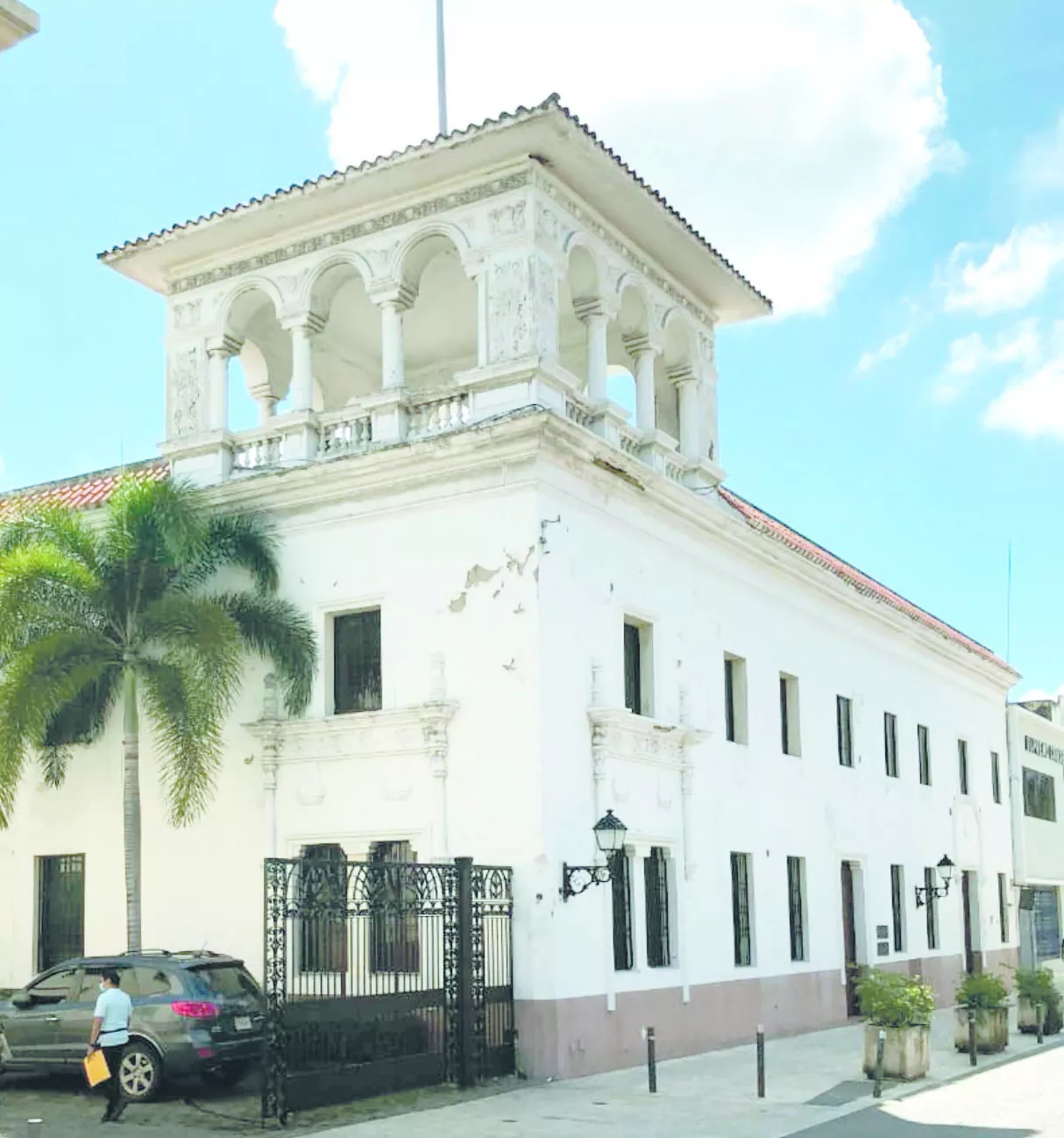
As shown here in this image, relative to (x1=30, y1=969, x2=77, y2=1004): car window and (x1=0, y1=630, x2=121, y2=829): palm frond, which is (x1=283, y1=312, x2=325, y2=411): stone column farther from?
(x1=30, y1=969, x2=77, y2=1004): car window

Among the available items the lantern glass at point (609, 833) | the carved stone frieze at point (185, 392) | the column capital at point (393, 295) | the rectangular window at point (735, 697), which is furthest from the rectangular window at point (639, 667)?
the carved stone frieze at point (185, 392)

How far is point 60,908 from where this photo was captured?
70.2ft

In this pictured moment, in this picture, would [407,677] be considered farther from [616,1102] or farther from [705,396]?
[705,396]

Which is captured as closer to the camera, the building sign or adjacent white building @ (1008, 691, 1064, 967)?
adjacent white building @ (1008, 691, 1064, 967)

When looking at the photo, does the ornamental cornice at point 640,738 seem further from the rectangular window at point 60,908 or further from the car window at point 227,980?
the rectangular window at point 60,908

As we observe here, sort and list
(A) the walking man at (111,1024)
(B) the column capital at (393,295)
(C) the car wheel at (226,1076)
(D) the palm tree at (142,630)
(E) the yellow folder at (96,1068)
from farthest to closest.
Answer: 1. (B) the column capital at (393,295)
2. (D) the palm tree at (142,630)
3. (C) the car wheel at (226,1076)
4. (A) the walking man at (111,1024)
5. (E) the yellow folder at (96,1068)

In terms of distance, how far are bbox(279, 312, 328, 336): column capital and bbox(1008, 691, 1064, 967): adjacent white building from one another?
927 inches

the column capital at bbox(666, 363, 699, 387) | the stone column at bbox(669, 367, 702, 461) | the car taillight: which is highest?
the column capital at bbox(666, 363, 699, 387)

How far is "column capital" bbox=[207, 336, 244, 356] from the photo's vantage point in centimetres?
2191

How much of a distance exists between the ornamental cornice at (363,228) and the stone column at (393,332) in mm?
973

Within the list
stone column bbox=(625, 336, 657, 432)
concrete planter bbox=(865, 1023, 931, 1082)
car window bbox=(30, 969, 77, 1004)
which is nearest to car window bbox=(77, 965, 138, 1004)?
car window bbox=(30, 969, 77, 1004)

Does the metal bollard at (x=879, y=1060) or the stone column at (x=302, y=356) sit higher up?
the stone column at (x=302, y=356)

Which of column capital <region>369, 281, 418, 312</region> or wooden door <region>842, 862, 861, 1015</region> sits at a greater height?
column capital <region>369, 281, 418, 312</region>

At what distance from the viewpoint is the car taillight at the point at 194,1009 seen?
50.9 feet
